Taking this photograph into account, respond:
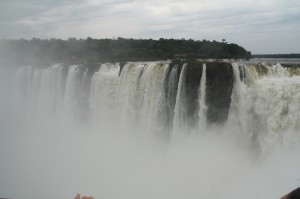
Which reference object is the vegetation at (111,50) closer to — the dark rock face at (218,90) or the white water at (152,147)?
the white water at (152,147)

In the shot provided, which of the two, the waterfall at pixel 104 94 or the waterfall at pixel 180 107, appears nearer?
the waterfall at pixel 180 107

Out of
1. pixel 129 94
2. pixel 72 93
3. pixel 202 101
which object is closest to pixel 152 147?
pixel 129 94

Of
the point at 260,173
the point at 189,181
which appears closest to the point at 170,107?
the point at 189,181

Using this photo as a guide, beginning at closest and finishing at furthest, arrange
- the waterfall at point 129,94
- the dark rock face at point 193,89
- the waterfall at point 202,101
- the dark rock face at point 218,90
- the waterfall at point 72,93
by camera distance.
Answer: the dark rock face at point 218,90 → the waterfall at point 202,101 → the dark rock face at point 193,89 → the waterfall at point 129,94 → the waterfall at point 72,93

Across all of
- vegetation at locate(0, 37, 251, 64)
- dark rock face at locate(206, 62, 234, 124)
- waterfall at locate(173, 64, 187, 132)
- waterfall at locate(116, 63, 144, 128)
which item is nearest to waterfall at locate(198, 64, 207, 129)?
dark rock face at locate(206, 62, 234, 124)

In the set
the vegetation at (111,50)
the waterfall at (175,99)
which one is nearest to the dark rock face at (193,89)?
the waterfall at (175,99)

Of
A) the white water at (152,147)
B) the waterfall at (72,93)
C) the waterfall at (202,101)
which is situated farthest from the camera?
the waterfall at (72,93)

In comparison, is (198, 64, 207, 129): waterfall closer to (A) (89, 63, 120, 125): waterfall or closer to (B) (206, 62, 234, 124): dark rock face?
(B) (206, 62, 234, 124): dark rock face
